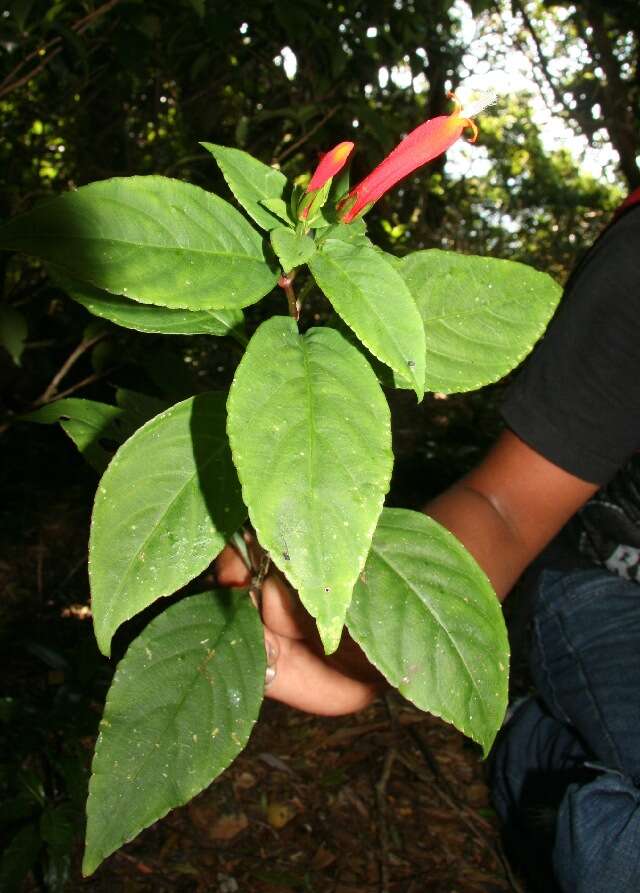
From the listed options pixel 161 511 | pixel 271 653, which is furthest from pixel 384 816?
pixel 161 511

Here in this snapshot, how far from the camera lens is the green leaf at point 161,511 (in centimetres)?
62

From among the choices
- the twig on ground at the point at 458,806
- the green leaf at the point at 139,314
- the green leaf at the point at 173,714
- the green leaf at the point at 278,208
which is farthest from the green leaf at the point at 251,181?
the twig on ground at the point at 458,806

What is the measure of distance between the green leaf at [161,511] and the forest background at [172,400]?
0.58 m

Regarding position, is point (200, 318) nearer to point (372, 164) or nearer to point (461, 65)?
point (372, 164)

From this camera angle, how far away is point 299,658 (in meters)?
1.21

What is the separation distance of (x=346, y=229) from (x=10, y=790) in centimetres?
175

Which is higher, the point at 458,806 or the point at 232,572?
the point at 232,572

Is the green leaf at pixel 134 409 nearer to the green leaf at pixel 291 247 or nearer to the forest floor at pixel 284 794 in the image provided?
the green leaf at pixel 291 247

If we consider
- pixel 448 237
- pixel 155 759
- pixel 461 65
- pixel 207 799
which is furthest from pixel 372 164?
pixel 448 237

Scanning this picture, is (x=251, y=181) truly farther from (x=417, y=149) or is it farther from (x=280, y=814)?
(x=280, y=814)

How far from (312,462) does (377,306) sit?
128 mm

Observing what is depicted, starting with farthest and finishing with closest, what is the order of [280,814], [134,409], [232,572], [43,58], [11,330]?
[280,814] → [43,58] → [11,330] → [232,572] → [134,409]

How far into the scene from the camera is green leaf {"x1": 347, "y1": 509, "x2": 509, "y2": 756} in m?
0.69

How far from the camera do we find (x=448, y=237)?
667 cm
